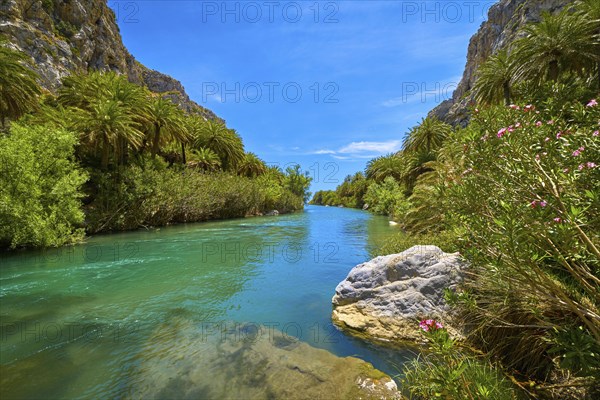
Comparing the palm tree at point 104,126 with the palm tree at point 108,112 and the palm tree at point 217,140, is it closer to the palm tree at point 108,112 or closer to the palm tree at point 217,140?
the palm tree at point 108,112

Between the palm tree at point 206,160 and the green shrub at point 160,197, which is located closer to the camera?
the green shrub at point 160,197

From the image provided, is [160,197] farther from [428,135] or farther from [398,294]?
[428,135]

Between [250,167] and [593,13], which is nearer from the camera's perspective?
[593,13]

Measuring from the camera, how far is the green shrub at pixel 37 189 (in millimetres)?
13977

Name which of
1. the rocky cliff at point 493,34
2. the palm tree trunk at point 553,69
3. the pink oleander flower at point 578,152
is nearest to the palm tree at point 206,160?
the palm tree trunk at point 553,69

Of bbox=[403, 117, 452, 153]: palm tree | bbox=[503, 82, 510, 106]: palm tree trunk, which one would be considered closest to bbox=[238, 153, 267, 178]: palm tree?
bbox=[403, 117, 452, 153]: palm tree

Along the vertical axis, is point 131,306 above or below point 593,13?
below

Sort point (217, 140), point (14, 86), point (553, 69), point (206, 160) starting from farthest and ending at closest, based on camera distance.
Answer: point (217, 140) < point (206, 160) < point (14, 86) < point (553, 69)

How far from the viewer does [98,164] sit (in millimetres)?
24781

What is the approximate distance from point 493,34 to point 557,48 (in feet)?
264

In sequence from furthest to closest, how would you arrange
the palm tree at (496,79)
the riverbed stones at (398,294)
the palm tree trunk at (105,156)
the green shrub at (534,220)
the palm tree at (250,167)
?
the palm tree at (250,167) < the palm tree trunk at (105,156) < the palm tree at (496,79) < the riverbed stones at (398,294) < the green shrub at (534,220)

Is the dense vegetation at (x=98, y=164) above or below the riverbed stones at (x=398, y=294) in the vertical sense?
above

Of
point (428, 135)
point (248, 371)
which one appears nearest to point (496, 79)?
point (428, 135)

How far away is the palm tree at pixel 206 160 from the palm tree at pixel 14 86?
18.4 metres
